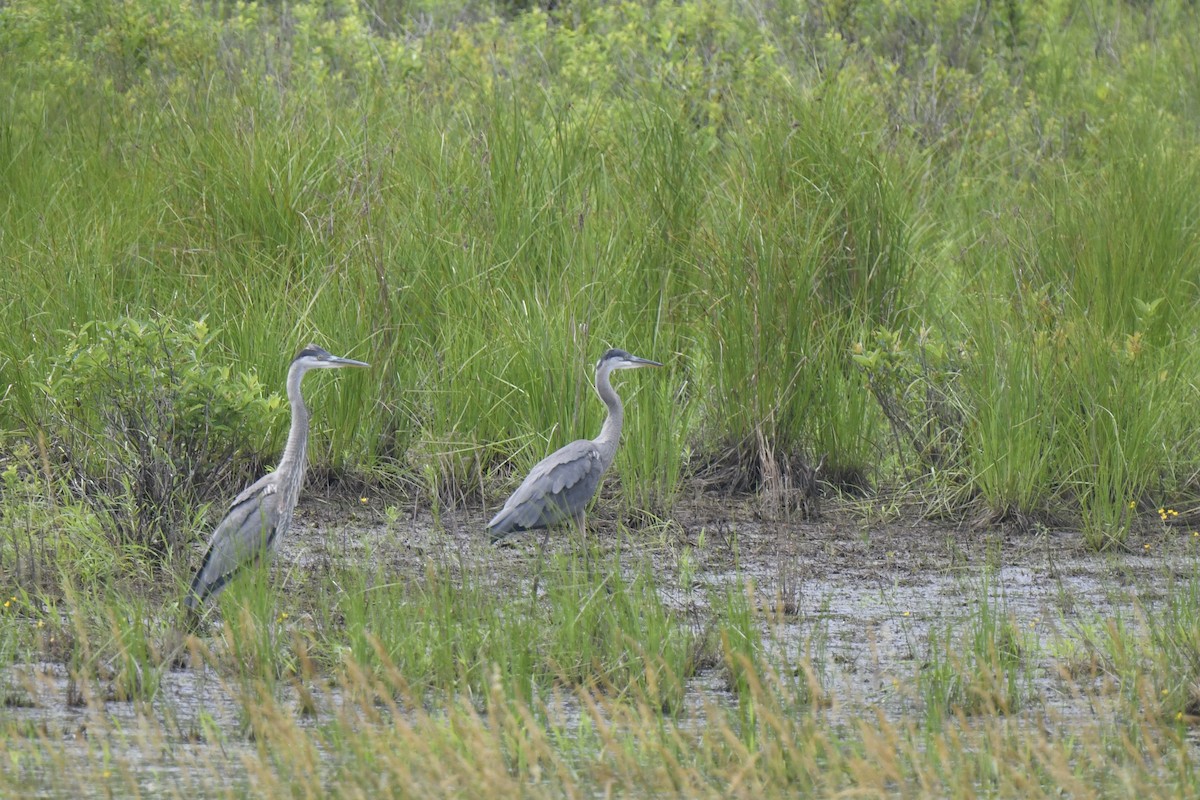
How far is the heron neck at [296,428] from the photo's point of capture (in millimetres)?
6461

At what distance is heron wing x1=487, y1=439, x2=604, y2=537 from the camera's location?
21.7ft

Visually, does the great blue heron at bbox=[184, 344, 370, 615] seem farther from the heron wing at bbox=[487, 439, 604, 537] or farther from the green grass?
the heron wing at bbox=[487, 439, 604, 537]

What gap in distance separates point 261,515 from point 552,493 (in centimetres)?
119

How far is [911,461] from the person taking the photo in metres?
8.00

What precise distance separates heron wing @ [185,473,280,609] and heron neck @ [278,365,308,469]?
24 centimetres

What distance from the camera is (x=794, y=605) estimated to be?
612 centimetres

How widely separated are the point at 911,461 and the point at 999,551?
3.50ft

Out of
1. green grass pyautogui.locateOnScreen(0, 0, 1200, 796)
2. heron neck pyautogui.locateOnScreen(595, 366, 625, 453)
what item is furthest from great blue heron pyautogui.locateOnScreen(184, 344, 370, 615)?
heron neck pyautogui.locateOnScreen(595, 366, 625, 453)

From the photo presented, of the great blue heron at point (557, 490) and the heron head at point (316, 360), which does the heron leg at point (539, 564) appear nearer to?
the great blue heron at point (557, 490)

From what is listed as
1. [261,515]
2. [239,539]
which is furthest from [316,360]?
[239,539]

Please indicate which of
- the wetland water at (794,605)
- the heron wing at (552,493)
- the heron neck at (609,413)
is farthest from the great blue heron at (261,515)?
the heron neck at (609,413)

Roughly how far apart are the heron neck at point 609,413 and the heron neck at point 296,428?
3.97ft

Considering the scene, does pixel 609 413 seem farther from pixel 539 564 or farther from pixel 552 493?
pixel 539 564

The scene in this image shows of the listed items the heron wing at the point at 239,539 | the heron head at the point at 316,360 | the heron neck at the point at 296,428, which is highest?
the heron head at the point at 316,360
